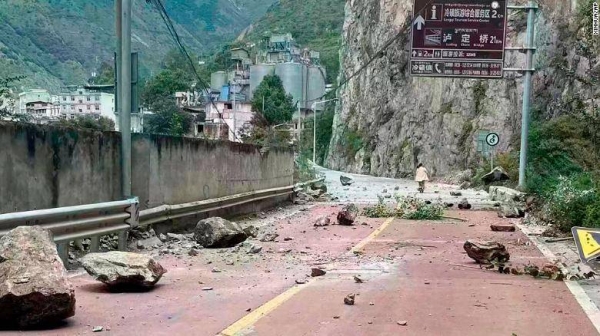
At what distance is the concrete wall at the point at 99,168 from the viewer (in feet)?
26.9

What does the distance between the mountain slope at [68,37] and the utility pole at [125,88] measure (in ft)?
119

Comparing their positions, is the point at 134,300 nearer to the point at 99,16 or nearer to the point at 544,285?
the point at 544,285

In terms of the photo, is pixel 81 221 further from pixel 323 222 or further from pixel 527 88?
pixel 527 88

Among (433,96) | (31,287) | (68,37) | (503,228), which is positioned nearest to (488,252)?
(503,228)

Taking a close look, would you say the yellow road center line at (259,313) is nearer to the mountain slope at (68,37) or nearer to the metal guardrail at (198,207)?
the metal guardrail at (198,207)

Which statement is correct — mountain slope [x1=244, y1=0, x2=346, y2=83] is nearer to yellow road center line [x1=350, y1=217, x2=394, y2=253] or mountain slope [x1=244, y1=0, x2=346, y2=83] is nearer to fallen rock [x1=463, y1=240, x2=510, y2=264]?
yellow road center line [x1=350, y1=217, x2=394, y2=253]

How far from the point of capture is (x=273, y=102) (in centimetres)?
8156

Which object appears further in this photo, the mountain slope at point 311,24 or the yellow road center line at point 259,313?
the mountain slope at point 311,24

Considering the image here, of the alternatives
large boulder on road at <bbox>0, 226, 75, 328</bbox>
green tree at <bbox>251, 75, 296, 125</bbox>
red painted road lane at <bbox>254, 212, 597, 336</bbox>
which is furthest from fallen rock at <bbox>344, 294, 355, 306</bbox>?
green tree at <bbox>251, 75, 296, 125</bbox>

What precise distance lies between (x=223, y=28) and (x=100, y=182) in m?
118

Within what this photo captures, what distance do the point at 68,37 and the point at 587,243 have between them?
75.7 metres

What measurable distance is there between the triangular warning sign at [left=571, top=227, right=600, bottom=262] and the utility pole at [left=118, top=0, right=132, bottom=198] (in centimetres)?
643


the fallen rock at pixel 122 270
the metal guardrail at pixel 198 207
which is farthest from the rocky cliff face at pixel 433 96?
the fallen rock at pixel 122 270

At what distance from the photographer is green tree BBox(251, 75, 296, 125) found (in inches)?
3037
